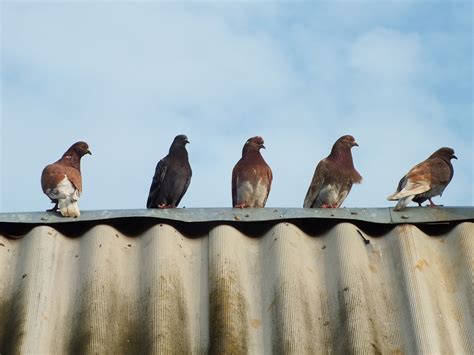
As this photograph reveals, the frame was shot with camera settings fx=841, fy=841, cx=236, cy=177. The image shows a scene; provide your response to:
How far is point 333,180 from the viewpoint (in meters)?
8.53

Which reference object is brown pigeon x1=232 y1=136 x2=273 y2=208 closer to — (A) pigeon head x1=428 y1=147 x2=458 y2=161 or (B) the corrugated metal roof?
(A) pigeon head x1=428 y1=147 x2=458 y2=161

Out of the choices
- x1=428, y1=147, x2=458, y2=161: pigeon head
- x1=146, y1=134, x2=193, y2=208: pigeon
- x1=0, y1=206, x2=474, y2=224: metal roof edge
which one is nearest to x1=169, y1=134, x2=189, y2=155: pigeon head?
x1=146, y1=134, x2=193, y2=208: pigeon

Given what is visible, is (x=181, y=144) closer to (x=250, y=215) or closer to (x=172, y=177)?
(x=172, y=177)

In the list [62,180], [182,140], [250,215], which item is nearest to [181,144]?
[182,140]

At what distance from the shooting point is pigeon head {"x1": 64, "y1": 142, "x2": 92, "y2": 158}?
26.4 feet

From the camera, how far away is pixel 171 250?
389cm

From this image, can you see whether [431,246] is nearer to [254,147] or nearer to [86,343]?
[86,343]

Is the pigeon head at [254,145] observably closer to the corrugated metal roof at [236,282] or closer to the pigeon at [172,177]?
the pigeon at [172,177]

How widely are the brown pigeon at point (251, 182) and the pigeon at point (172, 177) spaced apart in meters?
0.70

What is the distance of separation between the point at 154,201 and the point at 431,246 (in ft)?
18.4

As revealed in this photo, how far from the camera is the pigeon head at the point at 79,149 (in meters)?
8.04

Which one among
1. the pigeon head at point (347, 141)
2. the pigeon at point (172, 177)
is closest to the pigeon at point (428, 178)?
the pigeon head at point (347, 141)

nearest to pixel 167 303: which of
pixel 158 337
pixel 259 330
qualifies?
pixel 158 337

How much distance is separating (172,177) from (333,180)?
5.87 ft
